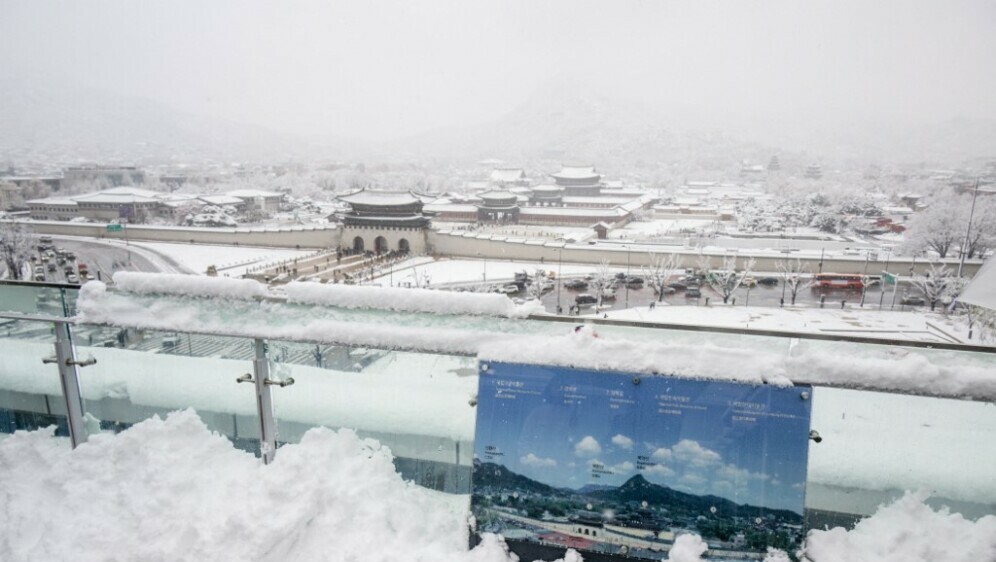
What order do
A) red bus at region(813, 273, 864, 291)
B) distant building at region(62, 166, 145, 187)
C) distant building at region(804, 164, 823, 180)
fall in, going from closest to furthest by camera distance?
1. red bus at region(813, 273, 864, 291)
2. distant building at region(62, 166, 145, 187)
3. distant building at region(804, 164, 823, 180)

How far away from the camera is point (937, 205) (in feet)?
56.2

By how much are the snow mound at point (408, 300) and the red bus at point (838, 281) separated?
12876 mm

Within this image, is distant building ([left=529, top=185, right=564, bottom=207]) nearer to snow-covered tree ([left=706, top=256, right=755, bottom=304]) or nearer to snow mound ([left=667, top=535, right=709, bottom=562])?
snow-covered tree ([left=706, top=256, right=755, bottom=304])

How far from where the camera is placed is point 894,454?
119cm

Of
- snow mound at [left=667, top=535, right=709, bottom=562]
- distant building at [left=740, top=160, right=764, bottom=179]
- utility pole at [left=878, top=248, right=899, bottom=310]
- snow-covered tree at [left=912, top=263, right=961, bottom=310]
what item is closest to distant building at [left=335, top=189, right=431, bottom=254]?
utility pole at [left=878, top=248, right=899, bottom=310]

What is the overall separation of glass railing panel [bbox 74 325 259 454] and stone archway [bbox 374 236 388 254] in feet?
55.1

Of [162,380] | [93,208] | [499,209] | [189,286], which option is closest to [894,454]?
[189,286]

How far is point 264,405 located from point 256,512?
0.28 metres

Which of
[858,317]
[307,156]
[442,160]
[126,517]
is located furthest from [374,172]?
[126,517]

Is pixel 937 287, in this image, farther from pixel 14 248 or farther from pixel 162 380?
pixel 14 248

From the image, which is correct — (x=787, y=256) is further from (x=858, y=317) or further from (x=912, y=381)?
(x=912, y=381)

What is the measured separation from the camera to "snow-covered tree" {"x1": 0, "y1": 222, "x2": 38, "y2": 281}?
1394cm

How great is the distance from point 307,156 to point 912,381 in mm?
68827

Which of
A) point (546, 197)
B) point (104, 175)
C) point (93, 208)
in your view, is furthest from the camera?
point (104, 175)
